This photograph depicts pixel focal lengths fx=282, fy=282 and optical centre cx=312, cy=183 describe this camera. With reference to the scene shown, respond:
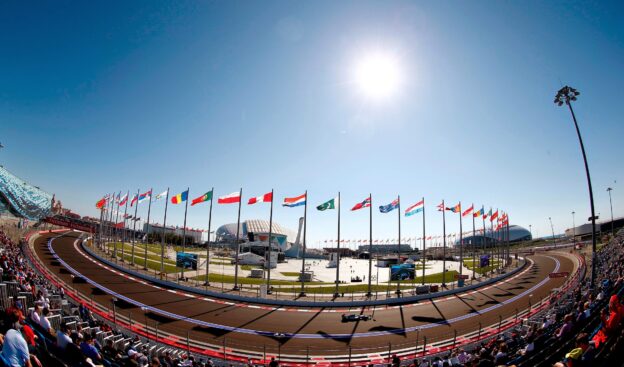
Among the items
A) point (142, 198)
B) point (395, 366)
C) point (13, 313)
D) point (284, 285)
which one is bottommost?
point (284, 285)

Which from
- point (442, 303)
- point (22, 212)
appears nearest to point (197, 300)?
point (442, 303)

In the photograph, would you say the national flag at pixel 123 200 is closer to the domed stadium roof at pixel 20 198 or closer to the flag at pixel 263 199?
the flag at pixel 263 199

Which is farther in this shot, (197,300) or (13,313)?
(197,300)

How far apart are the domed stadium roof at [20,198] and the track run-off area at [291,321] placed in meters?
111

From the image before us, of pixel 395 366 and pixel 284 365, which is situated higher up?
pixel 395 366

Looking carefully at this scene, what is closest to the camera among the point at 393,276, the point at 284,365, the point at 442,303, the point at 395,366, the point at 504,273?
the point at 395,366

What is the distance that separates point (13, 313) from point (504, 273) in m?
62.5

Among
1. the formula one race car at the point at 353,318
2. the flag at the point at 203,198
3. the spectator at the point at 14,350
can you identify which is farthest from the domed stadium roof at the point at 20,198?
the spectator at the point at 14,350

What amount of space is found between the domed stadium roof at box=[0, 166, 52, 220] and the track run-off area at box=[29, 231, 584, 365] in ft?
363

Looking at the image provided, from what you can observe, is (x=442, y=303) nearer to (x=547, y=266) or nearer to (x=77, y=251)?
(x=547, y=266)

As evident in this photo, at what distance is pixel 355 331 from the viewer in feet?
71.9

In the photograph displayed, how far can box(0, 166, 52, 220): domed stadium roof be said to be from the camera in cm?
11106

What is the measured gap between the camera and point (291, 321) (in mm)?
24109

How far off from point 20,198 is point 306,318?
6512 inches
